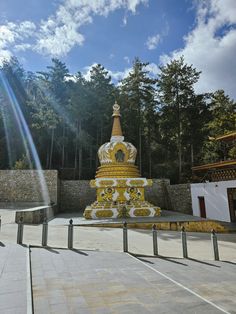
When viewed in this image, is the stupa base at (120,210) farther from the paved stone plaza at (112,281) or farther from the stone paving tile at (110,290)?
the stone paving tile at (110,290)

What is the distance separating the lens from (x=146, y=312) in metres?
3.35

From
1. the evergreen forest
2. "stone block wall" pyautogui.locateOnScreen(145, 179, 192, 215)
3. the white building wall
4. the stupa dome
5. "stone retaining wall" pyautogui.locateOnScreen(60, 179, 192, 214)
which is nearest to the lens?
the white building wall

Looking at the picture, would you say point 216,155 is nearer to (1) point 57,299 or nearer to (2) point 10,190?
(2) point 10,190

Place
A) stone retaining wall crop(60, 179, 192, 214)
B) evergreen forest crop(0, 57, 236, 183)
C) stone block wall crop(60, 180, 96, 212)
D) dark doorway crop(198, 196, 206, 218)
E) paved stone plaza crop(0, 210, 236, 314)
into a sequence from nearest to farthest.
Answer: paved stone plaza crop(0, 210, 236, 314) < dark doorway crop(198, 196, 206, 218) < stone retaining wall crop(60, 179, 192, 214) < stone block wall crop(60, 180, 96, 212) < evergreen forest crop(0, 57, 236, 183)

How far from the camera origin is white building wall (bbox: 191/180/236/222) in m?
15.9

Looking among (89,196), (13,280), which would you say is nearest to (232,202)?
(89,196)

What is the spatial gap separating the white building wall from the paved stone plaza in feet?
29.3

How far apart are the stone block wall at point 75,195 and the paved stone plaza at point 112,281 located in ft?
51.9

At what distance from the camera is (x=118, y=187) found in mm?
17750

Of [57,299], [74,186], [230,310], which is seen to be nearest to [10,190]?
[74,186]

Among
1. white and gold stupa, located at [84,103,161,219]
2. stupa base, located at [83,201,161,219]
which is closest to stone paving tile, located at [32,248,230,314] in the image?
stupa base, located at [83,201,161,219]

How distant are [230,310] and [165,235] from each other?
7701 millimetres

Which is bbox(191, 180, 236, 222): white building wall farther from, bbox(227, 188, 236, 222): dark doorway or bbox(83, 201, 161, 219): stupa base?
bbox(83, 201, 161, 219): stupa base

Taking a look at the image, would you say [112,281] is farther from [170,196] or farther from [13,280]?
[170,196]
